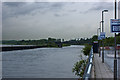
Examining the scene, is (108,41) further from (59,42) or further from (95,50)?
(59,42)

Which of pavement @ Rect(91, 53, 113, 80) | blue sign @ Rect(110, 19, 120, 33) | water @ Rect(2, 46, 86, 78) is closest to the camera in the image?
blue sign @ Rect(110, 19, 120, 33)

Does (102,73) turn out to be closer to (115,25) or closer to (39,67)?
(115,25)

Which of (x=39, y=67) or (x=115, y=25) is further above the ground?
(x=115, y=25)

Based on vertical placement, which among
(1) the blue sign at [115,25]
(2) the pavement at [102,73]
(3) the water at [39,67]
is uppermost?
(1) the blue sign at [115,25]

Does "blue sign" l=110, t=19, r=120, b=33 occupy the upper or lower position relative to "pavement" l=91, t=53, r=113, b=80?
upper

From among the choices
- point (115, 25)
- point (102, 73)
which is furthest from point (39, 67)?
point (115, 25)

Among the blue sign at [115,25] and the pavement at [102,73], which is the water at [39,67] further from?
the blue sign at [115,25]

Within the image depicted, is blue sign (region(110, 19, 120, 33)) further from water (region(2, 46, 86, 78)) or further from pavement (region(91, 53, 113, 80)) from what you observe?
water (region(2, 46, 86, 78))

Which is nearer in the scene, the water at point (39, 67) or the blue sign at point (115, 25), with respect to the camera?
the blue sign at point (115, 25)

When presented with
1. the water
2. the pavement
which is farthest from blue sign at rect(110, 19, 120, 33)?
the water

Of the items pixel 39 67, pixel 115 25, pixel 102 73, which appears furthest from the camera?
pixel 39 67

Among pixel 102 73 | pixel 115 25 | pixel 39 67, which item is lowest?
pixel 39 67

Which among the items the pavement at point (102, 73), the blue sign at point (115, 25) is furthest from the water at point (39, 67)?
the blue sign at point (115, 25)

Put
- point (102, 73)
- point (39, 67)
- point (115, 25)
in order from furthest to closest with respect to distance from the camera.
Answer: point (39, 67)
point (102, 73)
point (115, 25)
